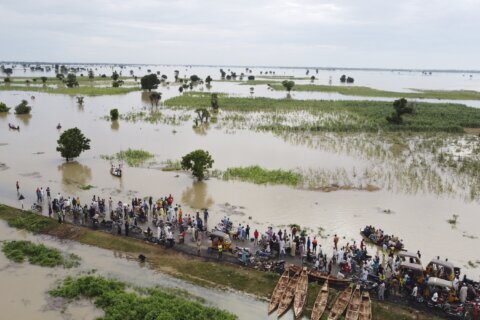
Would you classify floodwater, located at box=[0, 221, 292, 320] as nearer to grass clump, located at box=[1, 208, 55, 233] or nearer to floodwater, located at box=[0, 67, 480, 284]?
grass clump, located at box=[1, 208, 55, 233]

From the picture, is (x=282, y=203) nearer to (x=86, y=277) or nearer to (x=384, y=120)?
(x=86, y=277)

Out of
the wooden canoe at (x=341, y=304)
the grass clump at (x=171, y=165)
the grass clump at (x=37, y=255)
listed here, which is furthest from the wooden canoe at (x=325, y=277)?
the grass clump at (x=171, y=165)

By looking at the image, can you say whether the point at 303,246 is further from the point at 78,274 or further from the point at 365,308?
the point at 78,274

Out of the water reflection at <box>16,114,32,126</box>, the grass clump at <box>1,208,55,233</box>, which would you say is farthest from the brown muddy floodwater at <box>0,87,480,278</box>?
the water reflection at <box>16,114,32,126</box>

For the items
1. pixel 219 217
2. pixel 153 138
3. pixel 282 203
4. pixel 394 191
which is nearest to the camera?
pixel 219 217

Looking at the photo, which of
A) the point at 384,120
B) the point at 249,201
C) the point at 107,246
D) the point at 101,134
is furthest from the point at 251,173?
the point at 384,120
